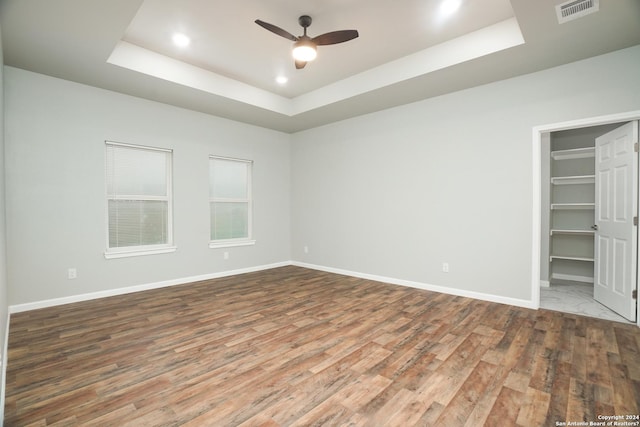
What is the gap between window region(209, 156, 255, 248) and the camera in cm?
542

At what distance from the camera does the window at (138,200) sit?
4.26 m

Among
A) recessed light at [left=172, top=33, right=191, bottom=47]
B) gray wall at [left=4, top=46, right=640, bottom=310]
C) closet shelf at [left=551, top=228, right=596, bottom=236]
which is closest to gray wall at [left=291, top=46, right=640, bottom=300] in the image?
gray wall at [left=4, top=46, right=640, bottom=310]

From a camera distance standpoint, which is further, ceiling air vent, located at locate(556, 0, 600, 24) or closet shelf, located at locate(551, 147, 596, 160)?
closet shelf, located at locate(551, 147, 596, 160)

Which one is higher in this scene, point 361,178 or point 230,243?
point 361,178

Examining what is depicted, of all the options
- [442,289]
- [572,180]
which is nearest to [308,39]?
[442,289]

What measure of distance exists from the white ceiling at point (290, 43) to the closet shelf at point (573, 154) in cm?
197

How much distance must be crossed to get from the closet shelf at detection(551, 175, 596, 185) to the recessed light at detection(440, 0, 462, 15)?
3.37 metres

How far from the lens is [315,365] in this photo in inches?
92.6

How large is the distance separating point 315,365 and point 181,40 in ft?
12.0

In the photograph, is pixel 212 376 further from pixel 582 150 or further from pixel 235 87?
pixel 582 150

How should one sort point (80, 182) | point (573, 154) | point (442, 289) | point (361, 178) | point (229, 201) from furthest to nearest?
point (229, 201), point (361, 178), point (573, 154), point (442, 289), point (80, 182)

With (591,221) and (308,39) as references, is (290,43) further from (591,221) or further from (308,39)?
(591,221)

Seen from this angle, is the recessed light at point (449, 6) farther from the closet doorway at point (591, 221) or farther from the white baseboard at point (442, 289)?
the white baseboard at point (442, 289)

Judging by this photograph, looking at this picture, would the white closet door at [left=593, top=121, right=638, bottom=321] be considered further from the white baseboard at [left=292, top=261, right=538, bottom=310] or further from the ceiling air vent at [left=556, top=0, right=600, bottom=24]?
the ceiling air vent at [left=556, top=0, right=600, bottom=24]
